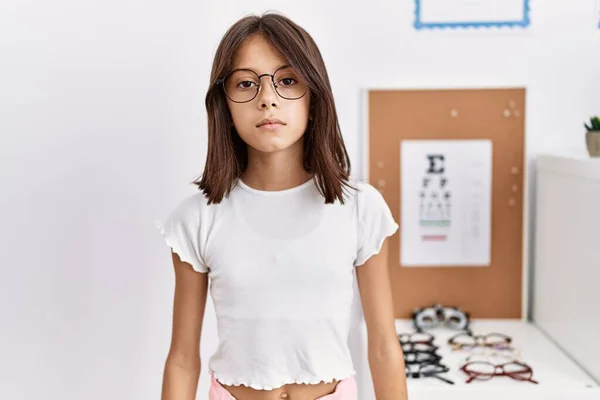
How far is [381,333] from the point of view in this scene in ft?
3.68

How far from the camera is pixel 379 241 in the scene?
1.11 m

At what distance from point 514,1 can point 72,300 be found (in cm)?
116

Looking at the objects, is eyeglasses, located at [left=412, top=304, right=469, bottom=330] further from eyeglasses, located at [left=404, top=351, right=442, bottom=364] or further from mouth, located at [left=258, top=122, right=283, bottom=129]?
mouth, located at [left=258, top=122, right=283, bottom=129]

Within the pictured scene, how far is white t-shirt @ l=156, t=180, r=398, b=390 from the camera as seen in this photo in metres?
1.07

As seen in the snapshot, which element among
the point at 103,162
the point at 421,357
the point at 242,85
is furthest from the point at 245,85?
the point at 421,357

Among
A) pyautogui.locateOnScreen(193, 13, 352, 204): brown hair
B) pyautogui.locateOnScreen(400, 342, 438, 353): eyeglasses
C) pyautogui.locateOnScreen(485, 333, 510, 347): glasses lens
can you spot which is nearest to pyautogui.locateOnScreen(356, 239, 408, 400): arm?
pyautogui.locateOnScreen(193, 13, 352, 204): brown hair

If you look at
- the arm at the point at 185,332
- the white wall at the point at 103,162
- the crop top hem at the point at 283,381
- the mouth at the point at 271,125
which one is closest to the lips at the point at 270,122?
the mouth at the point at 271,125

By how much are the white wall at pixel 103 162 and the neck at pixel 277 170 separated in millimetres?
463

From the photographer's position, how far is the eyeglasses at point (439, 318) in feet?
5.33

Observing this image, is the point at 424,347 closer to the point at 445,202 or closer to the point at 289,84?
the point at 445,202

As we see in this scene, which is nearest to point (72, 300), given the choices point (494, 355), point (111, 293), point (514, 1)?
point (111, 293)

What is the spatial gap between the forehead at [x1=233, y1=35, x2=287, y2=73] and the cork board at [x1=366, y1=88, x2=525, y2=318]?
0.61 m

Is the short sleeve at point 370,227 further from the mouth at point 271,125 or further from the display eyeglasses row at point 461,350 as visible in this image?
the display eyeglasses row at point 461,350

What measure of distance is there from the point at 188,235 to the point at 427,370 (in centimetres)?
55
